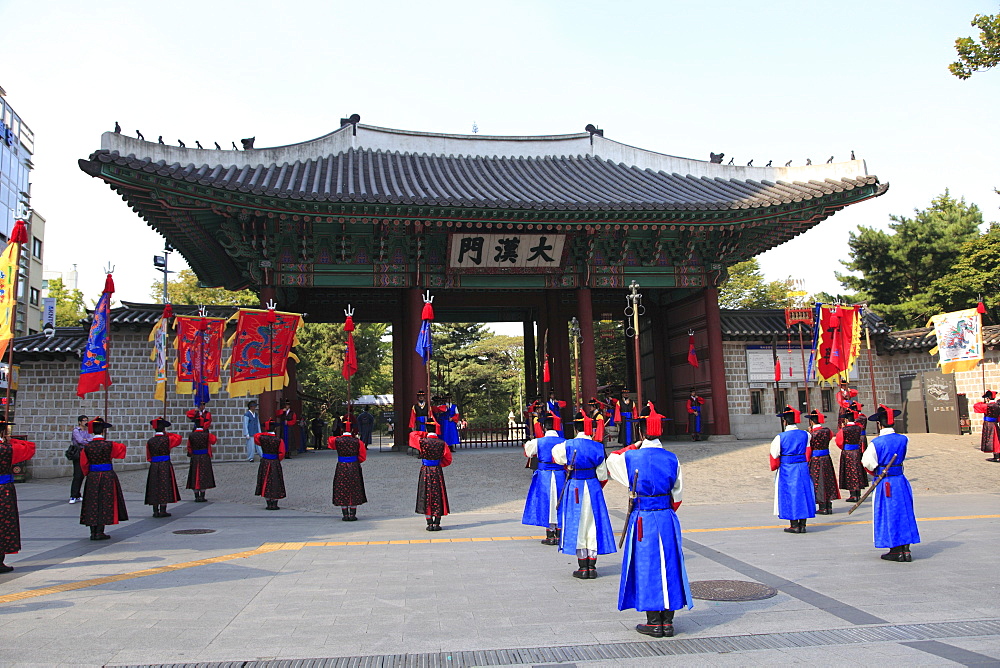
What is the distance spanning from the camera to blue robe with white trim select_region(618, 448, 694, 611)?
17.4ft

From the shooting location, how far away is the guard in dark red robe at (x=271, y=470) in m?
→ 12.6

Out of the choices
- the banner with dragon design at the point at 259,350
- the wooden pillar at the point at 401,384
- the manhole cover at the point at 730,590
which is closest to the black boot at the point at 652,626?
the manhole cover at the point at 730,590

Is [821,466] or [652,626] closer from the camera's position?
[652,626]

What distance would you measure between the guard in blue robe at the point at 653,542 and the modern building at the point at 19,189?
118ft

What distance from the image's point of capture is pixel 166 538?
9805mm

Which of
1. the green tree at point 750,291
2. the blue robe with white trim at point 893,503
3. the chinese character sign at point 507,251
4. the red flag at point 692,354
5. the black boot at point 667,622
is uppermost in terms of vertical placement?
the green tree at point 750,291

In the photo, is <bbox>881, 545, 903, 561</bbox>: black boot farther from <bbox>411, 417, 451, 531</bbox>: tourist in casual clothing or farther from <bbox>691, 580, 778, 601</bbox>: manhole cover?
<bbox>411, 417, 451, 531</bbox>: tourist in casual clothing

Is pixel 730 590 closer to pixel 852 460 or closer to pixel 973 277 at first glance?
pixel 852 460

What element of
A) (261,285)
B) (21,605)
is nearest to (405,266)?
(261,285)

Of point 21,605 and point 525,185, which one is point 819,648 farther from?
point 525,185

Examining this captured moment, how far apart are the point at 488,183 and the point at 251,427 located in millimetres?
9501

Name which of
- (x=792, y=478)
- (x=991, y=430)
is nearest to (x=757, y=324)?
(x=991, y=430)

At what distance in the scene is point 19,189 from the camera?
117 feet

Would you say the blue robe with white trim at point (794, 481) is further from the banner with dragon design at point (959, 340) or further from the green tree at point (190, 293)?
the green tree at point (190, 293)
